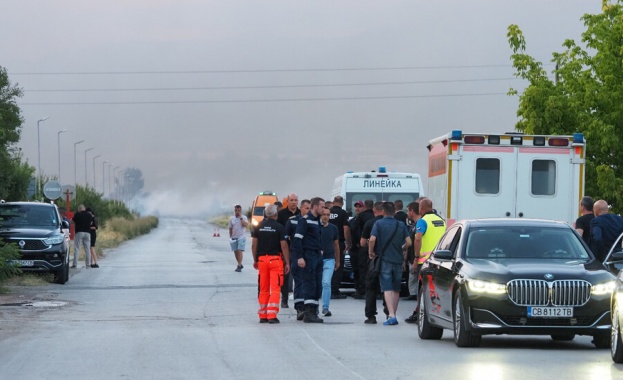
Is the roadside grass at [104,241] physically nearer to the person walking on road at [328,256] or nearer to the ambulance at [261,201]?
the ambulance at [261,201]

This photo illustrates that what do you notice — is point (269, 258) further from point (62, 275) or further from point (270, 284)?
point (62, 275)

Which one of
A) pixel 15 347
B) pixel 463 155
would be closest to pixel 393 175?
pixel 463 155

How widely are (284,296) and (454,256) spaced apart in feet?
23.4

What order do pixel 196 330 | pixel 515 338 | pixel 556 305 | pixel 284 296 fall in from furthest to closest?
pixel 284 296
pixel 196 330
pixel 515 338
pixel 556 305

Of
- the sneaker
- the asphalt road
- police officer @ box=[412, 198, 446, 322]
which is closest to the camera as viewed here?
the asphalt road

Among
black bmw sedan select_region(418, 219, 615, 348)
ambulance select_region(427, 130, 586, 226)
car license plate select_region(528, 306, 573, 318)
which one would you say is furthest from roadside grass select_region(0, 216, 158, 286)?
car license plate select_region(528, 306, 573, 318)

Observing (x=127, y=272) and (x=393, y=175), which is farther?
(x=127, y=272)

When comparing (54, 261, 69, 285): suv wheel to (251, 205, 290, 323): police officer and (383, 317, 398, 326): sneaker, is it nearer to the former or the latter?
(251, 205, 290, 323): police officer

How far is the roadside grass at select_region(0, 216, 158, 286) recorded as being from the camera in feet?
95.0

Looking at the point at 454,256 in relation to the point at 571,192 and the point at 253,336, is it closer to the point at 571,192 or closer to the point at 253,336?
the point at 253,336

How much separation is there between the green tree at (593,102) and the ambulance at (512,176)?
1460cm

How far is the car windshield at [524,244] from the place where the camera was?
15.4 m

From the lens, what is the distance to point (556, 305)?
14.3 meters

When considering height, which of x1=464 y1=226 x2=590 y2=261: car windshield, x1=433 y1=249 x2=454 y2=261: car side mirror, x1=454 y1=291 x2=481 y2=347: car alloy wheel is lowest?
x1=454 y1=291 x2=481 y2=347: car alloy wheel
